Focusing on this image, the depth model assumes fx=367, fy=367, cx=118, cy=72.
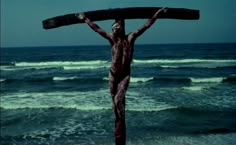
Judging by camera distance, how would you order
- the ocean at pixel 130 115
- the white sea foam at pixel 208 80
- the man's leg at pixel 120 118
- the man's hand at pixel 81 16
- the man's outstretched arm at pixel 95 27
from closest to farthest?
the man's leg at pixel 120 118 → the man's outstretched arm at pixel 95 27 → the man's hand at pixel 81 16 → the ocean at pixel 130 115 → the white sea foam at pixel 208 80

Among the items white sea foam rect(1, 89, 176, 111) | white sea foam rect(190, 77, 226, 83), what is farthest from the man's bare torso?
white sea foam rect(190, 77, 226, 83)

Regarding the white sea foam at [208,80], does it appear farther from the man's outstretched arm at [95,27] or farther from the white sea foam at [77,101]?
the man's outstretched arm at [95,27]

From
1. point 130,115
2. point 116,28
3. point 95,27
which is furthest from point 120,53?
point 130,115

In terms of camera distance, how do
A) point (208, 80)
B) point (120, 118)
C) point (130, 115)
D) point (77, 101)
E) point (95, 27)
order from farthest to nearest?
point (208, 80), point (77, 101), point (130, 115), point (95, 27), point (120, 118)

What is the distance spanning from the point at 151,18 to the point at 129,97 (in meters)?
19.0

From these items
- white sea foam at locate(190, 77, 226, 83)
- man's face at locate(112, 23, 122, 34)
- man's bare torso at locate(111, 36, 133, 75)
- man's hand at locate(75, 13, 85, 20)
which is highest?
man's hand at locate(75, 13, 85, 20)

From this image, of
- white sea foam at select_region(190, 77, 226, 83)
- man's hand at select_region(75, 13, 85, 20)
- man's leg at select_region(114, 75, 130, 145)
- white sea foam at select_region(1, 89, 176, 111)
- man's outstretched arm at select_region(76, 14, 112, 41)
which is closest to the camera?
man's leg at select_region(114, 75, 130, 145)

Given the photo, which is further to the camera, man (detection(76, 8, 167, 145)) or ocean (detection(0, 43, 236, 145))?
ocean (detection(0, 43, 236, 145))

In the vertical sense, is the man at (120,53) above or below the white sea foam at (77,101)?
above

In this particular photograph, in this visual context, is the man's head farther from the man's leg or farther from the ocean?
the ocean

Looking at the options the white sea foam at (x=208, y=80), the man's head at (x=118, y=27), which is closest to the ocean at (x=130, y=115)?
the white sea foam at (x=208, y=80)

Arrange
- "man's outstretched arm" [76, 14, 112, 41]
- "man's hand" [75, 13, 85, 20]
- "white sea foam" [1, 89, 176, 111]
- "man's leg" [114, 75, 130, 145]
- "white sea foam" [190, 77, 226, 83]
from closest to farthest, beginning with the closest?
"man's leg" [114, 75, 130, 145], "man's outstretched arm" [76, 14, 112, 41], "man's hand" [75, 13, 85, 20], "white sea foam" [1, 89, 176, 111], "white sea foam" [190, 77, 226, 83]

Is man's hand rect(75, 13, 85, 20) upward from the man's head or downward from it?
upward

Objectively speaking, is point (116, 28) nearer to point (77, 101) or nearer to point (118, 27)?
point (118, 27)
